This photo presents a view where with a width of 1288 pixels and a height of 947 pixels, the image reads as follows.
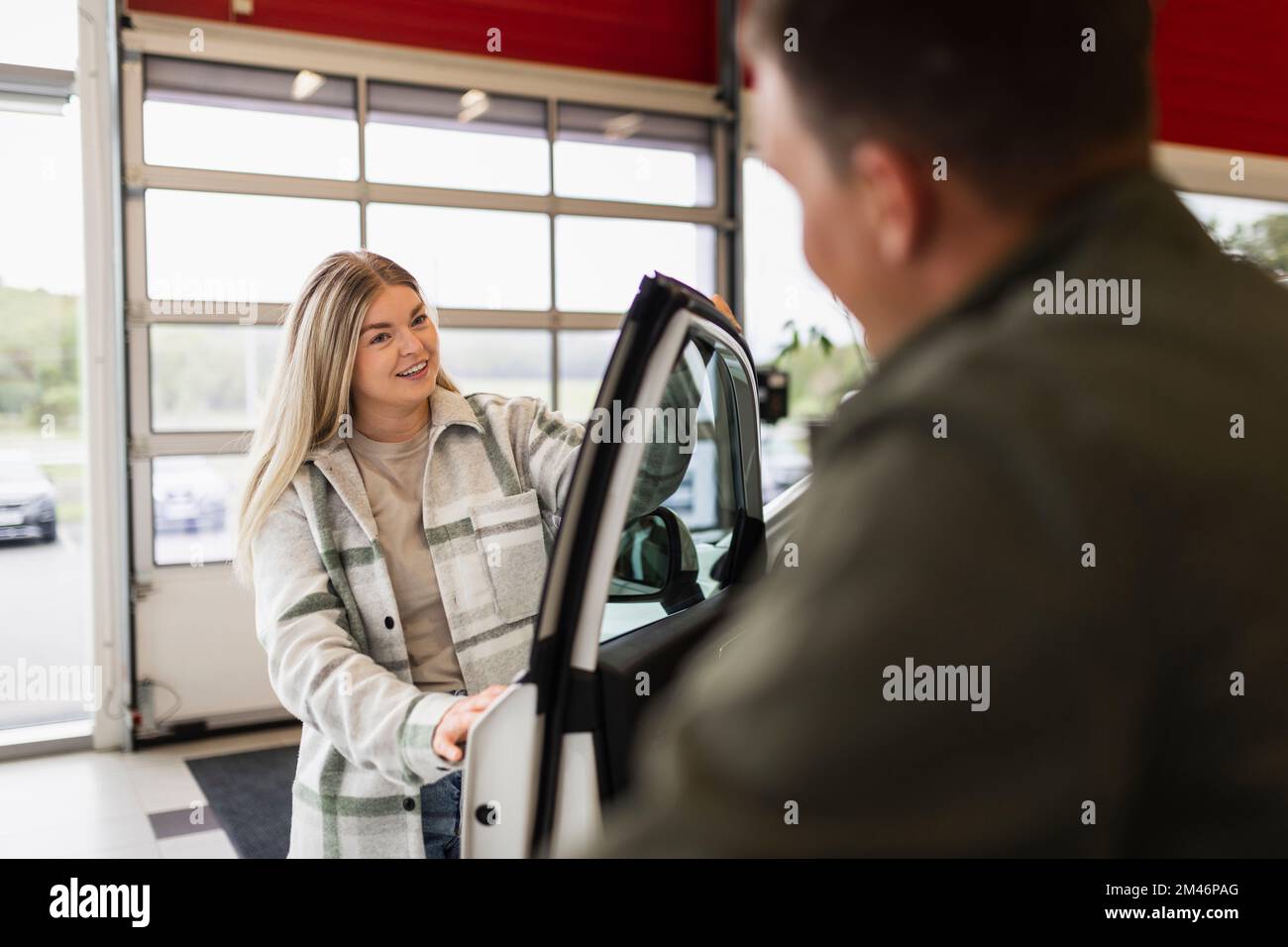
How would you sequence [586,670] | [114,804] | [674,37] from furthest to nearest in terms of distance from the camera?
[674,37] < [114,804] < [586,670]

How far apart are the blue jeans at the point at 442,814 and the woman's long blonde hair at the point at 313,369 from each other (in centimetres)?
56

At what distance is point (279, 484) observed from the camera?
1926mm

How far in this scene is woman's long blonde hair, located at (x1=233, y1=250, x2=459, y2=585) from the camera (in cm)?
198

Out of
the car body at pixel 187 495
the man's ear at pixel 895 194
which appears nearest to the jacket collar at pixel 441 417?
the man's ear at pixel 895 194

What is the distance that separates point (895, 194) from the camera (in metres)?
0.65

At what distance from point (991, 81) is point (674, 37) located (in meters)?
5.90

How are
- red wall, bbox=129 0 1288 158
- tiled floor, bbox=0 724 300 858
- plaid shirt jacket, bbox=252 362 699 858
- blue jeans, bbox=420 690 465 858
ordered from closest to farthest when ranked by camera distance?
plaid shirt jacket, bbox=252 362 699 858
blue jeans, bbox=420 690 465 858
tiled floor, bbox=0 724 300 858
red wall, bbox=129 0 1288 158

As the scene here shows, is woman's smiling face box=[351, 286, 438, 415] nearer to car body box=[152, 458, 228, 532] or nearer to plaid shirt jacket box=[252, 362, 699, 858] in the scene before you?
plaid shirt jacket box=[252, 362, 699, 858]

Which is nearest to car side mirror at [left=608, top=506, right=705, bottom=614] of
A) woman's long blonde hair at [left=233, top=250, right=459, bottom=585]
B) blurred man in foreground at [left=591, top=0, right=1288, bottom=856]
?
woman's long blonde hair at [left=233, top=250, right=459, bottom=585]

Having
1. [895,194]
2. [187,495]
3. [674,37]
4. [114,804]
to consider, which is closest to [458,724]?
[895,194]

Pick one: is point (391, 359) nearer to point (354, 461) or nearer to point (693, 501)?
point (354, 461)

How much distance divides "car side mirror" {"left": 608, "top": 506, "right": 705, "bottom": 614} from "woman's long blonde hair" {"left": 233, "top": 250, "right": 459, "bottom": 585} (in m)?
0.72

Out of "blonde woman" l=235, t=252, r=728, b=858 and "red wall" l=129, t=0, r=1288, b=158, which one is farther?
"red wall" l=129, t=0, r=1288, b=158

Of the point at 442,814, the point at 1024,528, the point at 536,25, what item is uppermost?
the point at 536,25
